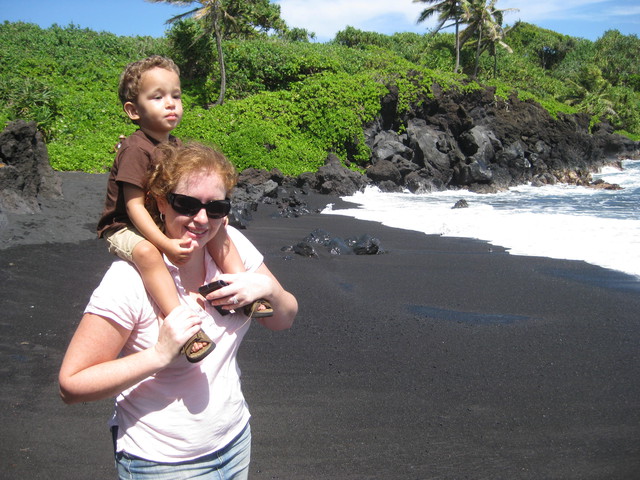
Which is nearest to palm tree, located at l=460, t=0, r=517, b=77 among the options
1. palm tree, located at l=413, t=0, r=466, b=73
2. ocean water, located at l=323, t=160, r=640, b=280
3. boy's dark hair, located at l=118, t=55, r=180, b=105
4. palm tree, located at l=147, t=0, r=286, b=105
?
palm tree, located at l=413, t=0, r=466, b=73

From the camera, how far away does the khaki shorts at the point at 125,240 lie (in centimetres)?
170

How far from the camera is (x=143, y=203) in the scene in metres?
1.83

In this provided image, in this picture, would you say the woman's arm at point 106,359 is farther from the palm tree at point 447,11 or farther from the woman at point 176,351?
the palm tree at point 447,11

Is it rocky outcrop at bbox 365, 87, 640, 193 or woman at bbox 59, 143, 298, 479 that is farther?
rocky outcrop at bbox 365, 87, 640, 193

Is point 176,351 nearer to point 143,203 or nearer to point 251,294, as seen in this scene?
point 251,294

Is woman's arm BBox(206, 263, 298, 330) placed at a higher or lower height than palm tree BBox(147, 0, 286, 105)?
lower

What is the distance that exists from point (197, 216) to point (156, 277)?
19cm

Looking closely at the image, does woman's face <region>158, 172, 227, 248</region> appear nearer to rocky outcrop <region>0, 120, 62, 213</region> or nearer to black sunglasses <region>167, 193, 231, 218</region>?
black sunglasses <region>167, 193, 231, 218</region>

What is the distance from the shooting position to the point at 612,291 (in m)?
6.16

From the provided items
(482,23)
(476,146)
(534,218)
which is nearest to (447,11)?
(482,23)

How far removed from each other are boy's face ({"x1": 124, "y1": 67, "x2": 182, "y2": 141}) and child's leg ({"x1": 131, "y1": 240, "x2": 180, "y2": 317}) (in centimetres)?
73

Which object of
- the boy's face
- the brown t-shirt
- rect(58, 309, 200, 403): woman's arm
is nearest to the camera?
rect(58, 309, 200, 403): woman's arm

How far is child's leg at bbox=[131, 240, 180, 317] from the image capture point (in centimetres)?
149

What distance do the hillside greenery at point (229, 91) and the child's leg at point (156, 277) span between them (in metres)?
13.2
